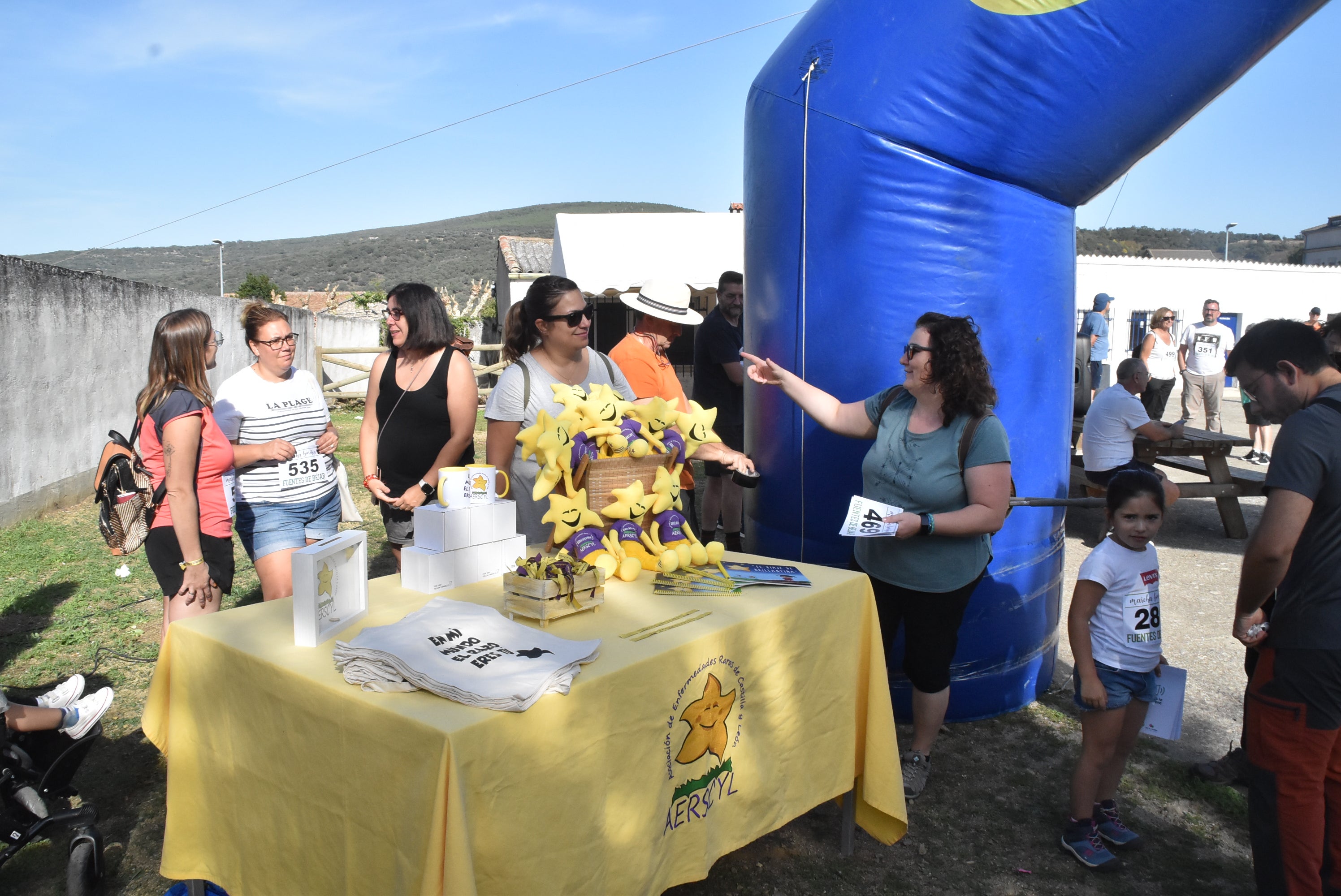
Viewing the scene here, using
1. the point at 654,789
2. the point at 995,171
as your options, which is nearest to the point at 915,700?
the point at 654,789

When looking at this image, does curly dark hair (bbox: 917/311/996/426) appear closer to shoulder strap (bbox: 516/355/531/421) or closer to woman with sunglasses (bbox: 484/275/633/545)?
woman with sunglasses (bbox: 484/275/633/545)

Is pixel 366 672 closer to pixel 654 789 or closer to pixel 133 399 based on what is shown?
pixel 654 789

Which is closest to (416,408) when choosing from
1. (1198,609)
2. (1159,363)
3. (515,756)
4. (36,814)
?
(36,814)

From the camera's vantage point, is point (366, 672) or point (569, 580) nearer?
point (366, 672)

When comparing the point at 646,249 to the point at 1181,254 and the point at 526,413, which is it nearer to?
the point at 526,413

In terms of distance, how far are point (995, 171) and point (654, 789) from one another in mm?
2587

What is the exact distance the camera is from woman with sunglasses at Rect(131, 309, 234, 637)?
9.61 ft

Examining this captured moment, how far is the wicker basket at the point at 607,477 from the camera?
254 centimetres

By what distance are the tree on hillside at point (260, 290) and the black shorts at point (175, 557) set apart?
25.8 m

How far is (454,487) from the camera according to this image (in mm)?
2412

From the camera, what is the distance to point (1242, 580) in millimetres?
2238

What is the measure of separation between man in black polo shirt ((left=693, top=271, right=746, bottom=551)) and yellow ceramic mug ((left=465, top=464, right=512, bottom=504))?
328 cm

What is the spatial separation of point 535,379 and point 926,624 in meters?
1.63

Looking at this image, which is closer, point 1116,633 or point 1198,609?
point 1116,633
